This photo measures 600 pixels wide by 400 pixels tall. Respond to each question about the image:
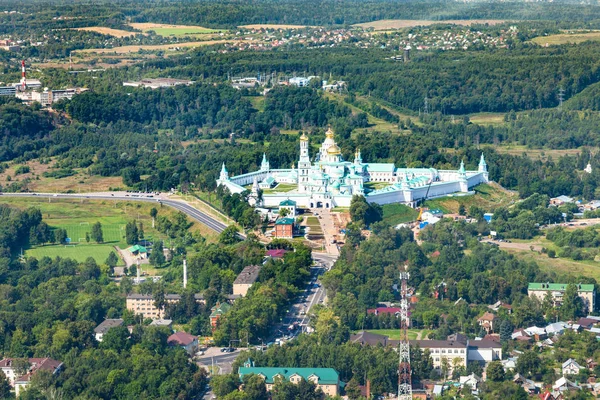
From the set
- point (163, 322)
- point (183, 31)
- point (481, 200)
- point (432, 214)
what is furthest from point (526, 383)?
point (183, 31)

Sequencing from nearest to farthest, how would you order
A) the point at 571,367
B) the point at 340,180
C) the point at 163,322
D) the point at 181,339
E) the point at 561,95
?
the point at 571,367 → the point at 181,339 → the point at 163,322 → the point at 340,180 → the point at 561,95

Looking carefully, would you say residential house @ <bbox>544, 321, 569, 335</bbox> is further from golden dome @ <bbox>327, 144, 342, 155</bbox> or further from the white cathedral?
golden dome @ <bbox>327, 144, 342, 155</bbox>

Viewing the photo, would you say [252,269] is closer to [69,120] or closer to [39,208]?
[39,208]

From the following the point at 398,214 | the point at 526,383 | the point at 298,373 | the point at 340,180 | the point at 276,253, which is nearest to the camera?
the point at 298,373

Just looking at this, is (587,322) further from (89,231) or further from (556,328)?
(89,231)

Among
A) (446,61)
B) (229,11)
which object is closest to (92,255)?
(446,61)

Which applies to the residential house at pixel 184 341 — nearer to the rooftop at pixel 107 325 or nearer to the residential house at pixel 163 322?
the residential house at pixel 163 322

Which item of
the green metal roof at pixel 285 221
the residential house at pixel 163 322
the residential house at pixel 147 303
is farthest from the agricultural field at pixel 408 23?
the residential house at pixel 163 322
